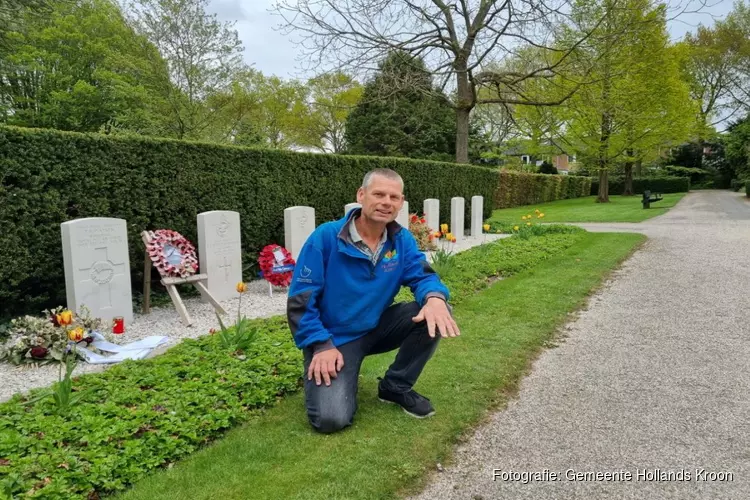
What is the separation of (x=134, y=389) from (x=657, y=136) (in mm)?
26918

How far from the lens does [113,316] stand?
16.0ft

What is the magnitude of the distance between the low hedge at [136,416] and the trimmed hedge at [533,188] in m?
23.3

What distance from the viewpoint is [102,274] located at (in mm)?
4762

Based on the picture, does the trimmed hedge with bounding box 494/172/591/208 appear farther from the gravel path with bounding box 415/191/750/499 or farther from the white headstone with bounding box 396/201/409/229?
the gravel path with bounding box 415/191/750/499

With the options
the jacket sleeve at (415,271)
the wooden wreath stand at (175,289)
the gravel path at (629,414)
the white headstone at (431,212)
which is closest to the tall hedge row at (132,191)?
the wooden wreath stand at (175,289)

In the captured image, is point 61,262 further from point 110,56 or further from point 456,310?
point 110,56

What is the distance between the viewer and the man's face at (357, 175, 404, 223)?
2.71 m

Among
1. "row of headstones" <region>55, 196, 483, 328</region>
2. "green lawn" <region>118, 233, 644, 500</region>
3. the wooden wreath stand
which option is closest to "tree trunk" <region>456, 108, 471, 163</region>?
"row of headstones" <region>55, 196, 483, 328</region>

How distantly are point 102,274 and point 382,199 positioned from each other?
3.45 metres

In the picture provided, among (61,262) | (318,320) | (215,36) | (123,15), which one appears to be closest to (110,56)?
(123,15)

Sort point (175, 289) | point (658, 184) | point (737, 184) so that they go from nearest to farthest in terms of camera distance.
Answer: point (175, 289), point (658, 184), point (737, 184)

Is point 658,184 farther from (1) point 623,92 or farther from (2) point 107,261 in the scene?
(2) point 107,261

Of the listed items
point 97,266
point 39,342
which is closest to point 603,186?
point 97,266

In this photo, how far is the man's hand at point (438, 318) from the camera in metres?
2.53
